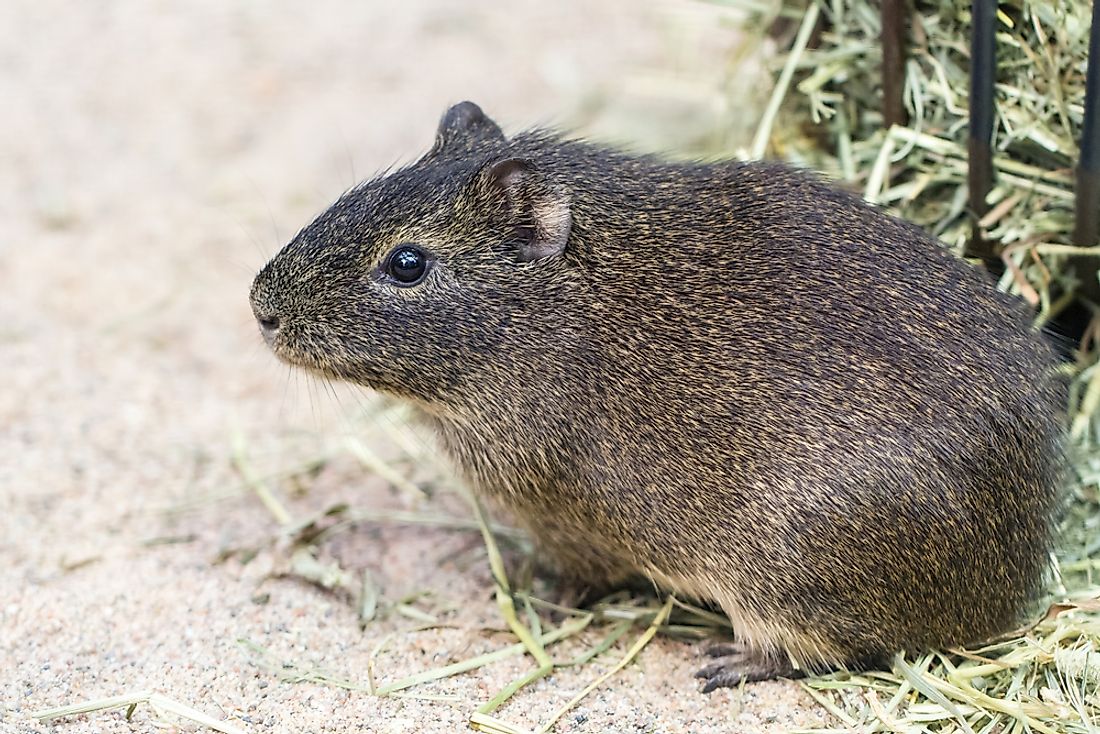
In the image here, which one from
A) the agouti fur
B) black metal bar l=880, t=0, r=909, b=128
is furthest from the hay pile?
the agouti fur

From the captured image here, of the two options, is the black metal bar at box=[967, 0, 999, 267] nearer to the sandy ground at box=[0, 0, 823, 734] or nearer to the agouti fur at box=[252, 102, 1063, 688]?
the agouti fur at box=[252, 102, 1063, 688]

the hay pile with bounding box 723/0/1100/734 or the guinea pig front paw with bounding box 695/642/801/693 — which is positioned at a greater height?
the hay pile with bounding box 723/0/1100/734

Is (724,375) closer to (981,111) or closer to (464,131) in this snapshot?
(464,131)

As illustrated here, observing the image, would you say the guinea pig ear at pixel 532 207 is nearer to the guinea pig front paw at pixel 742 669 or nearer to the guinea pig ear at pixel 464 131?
the guinea pig ear at pixel 464 131

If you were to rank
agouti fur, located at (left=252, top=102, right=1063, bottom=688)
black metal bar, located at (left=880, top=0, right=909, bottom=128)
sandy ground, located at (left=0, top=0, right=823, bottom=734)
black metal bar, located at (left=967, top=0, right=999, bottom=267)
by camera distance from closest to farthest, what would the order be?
agouti fur, located at (left=252, top=102, right=1063, bottom=688) → sandy ground, located at (left=0, top=0, right=823, bottom=734) → black metal bar, located at (left=967, top=0, right=999, bottom=267) → black metal bar, located at (left=880, top=0, right=909, bottom=128)

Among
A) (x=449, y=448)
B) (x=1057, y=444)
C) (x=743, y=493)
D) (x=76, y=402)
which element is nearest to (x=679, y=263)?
(x=743, y=493)

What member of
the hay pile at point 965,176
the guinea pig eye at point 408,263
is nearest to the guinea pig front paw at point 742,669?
the hay pile at point 965,176
